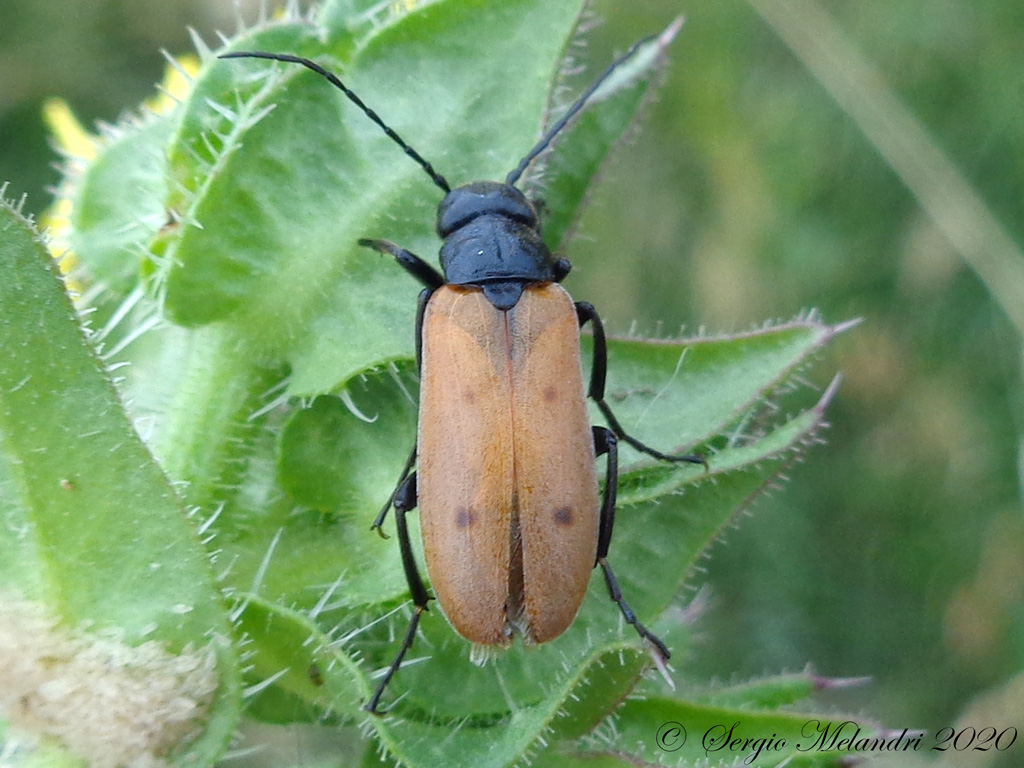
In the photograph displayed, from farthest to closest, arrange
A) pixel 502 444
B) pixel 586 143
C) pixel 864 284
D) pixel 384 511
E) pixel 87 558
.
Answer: pixel 864 284 → pixel 502 444 → pixel 586 143 → pixel 384 511 → pixel 87 558

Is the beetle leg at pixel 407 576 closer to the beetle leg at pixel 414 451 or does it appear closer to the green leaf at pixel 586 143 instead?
the beetle leg at pixel 414 451

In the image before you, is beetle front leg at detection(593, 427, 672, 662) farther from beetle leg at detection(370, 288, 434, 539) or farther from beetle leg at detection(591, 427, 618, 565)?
beetle leg at detection(370, 288, 434, 539)

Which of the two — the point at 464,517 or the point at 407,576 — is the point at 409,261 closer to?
the point at 464,517

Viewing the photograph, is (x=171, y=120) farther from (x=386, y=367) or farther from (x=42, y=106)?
(x=42, y=106)

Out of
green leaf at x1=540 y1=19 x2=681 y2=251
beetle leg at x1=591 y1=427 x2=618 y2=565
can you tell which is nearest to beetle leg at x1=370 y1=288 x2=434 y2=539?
green leaf at x1=540 y1=19 x2=681 y2=251

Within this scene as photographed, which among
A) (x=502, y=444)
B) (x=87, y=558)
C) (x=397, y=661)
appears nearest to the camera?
(x=87, y=558)

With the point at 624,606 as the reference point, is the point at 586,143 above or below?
above

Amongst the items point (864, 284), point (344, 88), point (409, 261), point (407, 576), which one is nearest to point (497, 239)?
point (409, 261)
